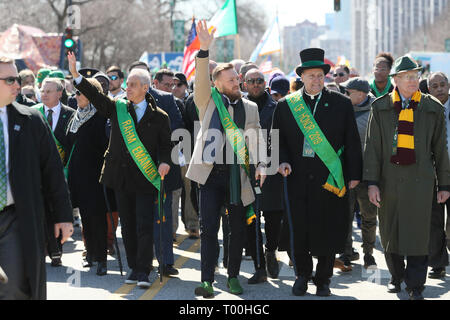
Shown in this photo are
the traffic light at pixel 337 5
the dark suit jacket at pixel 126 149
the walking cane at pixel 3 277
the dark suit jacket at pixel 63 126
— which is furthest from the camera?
the traffic light at pixel 337 5

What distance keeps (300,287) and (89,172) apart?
264 cm

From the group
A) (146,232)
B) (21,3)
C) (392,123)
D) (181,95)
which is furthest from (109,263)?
(21,3)

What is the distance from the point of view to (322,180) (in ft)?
23.6

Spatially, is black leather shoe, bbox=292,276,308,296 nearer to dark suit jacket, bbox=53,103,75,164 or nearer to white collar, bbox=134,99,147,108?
white collar, bbox=134,99,147,108

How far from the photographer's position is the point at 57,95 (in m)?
9.08

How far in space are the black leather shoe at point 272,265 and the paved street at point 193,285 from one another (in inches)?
3.5

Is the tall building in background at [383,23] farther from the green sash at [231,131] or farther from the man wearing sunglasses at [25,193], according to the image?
the man wearing sunglasses at [25,193]

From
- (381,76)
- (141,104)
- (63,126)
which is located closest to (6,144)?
(141,104)

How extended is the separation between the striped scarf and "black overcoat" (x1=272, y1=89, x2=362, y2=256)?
0.36 m

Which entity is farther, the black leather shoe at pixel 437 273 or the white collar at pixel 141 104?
the black leather shoe at pixel 437 273

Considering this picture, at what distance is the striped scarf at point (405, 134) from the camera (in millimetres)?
6949

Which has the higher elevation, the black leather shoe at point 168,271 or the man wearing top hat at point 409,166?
the man wearing top hat at point 409,166

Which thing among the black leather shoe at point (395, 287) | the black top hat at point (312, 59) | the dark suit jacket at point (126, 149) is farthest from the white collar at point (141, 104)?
the black leather shoe at point (395, 287)

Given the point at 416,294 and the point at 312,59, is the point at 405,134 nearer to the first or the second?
the point at 312,59
